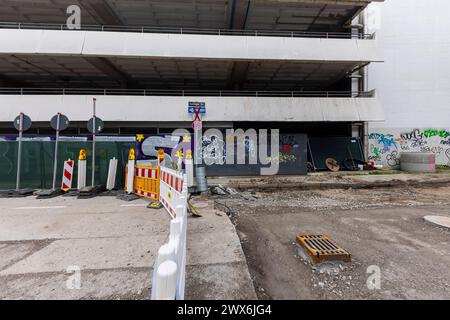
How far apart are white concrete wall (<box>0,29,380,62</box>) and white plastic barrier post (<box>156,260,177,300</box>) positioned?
12.0 m

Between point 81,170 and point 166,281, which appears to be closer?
point 166,281

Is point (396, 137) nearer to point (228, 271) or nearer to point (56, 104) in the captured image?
point (228, 271)

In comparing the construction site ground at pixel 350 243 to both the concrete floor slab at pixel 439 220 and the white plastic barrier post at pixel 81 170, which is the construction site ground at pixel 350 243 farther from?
the white plastic barrier post at pixel 81 170

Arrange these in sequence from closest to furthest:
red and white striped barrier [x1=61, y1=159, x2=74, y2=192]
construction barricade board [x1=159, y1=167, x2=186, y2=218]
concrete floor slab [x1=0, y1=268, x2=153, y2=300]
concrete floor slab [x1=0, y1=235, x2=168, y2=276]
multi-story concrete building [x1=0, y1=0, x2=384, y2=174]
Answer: concrete floor slab [x1=0, y1=268, x2=153, y2=300], concrete floor slab [x1=0, y1=235, x2=168, y2=276], construction barricade board [x1=159, y1=167, x2=186, y2=218], red and white striped barrier [x1=61, y1=159, x2=74, y2=192], multi-story concrete building [x1=0, y1=0, x2=384, y2=174]

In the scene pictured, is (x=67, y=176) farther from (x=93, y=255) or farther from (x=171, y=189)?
(x=93, y=255)

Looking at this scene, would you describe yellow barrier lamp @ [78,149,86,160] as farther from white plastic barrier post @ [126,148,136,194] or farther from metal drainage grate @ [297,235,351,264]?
metal drainage grate @ [297,235,351,264]

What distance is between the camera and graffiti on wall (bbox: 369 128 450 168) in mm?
14719

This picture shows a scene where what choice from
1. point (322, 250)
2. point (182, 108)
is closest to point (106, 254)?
point (322, 250)

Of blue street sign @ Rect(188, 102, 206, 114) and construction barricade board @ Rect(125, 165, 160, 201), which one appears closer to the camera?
construction barricade board @ Rect(125, 165, 160, 201)

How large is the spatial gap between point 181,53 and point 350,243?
11.6 meters

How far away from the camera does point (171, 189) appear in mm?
4902

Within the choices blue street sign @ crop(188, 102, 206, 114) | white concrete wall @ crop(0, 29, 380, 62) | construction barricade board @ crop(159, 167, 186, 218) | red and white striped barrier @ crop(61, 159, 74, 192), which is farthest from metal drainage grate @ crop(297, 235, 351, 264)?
white concrete wall @ crop(0, 29, 380, 62)
